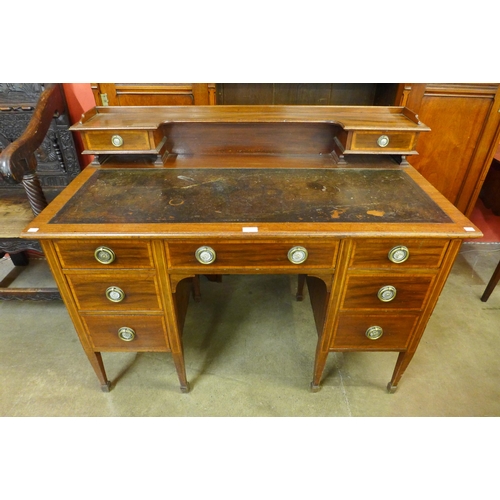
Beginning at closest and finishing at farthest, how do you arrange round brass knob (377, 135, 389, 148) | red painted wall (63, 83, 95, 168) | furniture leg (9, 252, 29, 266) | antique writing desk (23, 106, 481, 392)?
1. antique writing desk (23, 106, 481, 392)
2. round brass knob (377, 135, 389, 148)
3. red painted wall (63, 83, 95, 168)
4. furniture leg (9, 252, 29, 266)

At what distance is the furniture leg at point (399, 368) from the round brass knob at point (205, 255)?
97cm

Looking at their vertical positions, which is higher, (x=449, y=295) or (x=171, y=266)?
(x=171, y=266)

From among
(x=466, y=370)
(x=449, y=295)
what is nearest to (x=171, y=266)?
(x=466, y=370)

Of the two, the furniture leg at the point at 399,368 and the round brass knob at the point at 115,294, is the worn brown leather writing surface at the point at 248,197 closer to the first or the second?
the round brass knob at the point at 115,294

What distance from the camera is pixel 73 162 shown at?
78.3 inches

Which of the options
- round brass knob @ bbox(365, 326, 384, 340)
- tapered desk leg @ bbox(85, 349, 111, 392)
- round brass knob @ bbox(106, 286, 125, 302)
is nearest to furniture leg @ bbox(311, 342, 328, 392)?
round brass knob @ bbox(365, 326, 384, 340)

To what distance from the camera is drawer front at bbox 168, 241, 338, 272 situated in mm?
1134

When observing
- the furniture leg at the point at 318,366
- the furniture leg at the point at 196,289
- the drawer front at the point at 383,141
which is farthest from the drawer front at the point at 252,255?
the furniture leg at the point at 196,289

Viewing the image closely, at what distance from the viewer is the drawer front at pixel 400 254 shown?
3.70 ft

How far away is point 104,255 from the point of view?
1140 mm

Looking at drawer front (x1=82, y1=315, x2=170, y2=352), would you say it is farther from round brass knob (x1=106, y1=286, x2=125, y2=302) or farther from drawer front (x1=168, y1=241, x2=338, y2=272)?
drawer front (x1=168, y1=241, x2=338, y2=272)

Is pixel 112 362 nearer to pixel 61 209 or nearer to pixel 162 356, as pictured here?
pixel 162 356

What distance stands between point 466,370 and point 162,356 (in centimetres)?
160

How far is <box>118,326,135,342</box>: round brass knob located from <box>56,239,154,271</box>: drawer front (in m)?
0.30
